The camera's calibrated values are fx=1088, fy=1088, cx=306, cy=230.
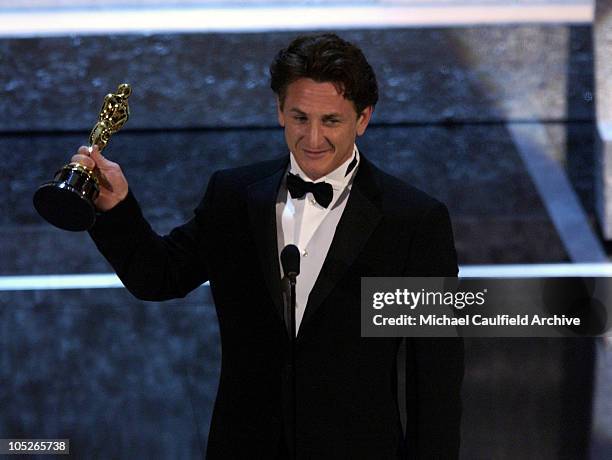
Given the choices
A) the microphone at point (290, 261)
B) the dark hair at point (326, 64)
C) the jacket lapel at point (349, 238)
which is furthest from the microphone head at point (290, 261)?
the dark hair at point (326, 64)

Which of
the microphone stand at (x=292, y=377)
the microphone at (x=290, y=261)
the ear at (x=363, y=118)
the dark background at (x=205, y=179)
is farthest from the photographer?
Answer: the dark background at (x=205, y=179)

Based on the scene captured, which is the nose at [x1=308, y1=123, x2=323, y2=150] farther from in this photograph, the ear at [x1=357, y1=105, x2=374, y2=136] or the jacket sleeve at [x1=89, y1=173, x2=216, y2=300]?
the jacket sleeve at [x1=89, y1=173, x2=216, y2=300]

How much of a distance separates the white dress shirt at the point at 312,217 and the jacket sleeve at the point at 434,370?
15cm

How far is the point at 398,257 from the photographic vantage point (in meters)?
1.70

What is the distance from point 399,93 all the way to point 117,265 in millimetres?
2345

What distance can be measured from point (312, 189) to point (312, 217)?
7 cm

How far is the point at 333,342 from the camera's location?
1.69 metres

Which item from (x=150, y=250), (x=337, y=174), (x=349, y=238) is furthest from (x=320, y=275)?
(x=150, y=250)

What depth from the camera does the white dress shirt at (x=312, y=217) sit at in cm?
175

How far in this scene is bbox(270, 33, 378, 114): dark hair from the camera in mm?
1628

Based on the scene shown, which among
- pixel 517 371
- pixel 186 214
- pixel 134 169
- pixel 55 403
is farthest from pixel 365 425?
pixel 134 169

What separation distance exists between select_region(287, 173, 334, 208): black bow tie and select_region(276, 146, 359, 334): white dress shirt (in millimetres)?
15

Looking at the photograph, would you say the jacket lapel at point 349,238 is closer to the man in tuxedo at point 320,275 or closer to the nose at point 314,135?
the man in tuxedo at point 320,275

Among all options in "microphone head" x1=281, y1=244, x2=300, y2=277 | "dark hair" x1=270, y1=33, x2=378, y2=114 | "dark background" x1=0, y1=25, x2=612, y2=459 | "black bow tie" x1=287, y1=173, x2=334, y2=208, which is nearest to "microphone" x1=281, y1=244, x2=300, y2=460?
"microphone head" x1=281, y1=244, x2=300, y2=277
